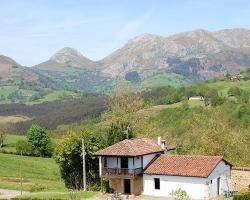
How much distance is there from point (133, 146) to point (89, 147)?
998 centimetres

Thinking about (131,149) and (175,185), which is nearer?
(175,185)

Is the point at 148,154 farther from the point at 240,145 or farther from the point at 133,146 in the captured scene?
the point at 240,145

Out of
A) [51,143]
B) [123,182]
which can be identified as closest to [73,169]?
[123,182]

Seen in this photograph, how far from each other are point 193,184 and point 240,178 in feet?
30.2

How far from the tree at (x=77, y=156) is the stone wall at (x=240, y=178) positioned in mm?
17996

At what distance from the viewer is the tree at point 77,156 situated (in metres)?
64.7

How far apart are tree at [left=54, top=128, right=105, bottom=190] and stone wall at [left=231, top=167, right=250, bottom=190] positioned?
1800 centimetres

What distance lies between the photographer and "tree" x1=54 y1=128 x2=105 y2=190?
64.7 m

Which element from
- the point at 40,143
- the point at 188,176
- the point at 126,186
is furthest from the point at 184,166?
the point at 40,143

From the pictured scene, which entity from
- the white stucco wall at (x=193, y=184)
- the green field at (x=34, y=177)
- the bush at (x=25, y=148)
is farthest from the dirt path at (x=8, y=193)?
the bush at (x=25, y=148)

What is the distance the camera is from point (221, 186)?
56.0 m

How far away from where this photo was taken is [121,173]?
55.7m

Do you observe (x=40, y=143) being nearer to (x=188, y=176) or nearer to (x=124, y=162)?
(x=124, y=162)

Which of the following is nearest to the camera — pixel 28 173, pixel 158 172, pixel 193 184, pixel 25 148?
pixel 193 184
